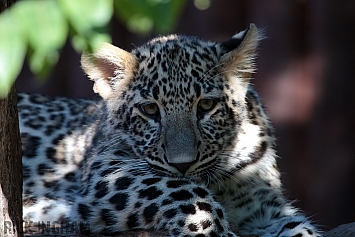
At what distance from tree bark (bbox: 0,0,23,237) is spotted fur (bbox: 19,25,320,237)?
37.6 inches

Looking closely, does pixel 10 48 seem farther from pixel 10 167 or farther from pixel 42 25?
pixel 10 167

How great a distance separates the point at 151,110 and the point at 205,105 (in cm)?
37

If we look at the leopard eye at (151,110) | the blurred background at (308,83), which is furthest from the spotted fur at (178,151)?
the blurred background at (308,83)

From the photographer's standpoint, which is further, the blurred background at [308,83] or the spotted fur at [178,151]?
the blurred background at [308,83]

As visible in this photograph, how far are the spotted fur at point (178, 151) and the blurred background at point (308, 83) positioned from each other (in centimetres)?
219

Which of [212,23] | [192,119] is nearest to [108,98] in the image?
[192,119]

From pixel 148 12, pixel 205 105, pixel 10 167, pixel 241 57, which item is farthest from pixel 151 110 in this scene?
pixel 148 12

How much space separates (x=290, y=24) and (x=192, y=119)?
3059mm

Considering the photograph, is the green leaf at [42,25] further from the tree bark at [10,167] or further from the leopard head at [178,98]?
the leopard head at [178,98]

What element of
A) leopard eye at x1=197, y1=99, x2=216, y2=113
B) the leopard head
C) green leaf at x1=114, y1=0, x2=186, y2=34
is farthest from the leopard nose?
green leaf at x1=114, y1=0, x2=186, y2=34

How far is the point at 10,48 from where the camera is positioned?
166 cm

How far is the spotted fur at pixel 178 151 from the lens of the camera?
4.30 meters

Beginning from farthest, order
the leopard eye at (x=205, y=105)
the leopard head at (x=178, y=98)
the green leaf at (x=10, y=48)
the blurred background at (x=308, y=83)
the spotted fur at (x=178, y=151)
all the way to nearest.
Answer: the blurred background at (x=308, y=83)
the leopard eye at (x=205, y=105)
the leopard head at (x=178, y=98)
the spotted fur at (x=178, y=151)
the green leaf at (x=10, y=48)

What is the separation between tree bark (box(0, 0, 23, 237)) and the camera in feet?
11.2
